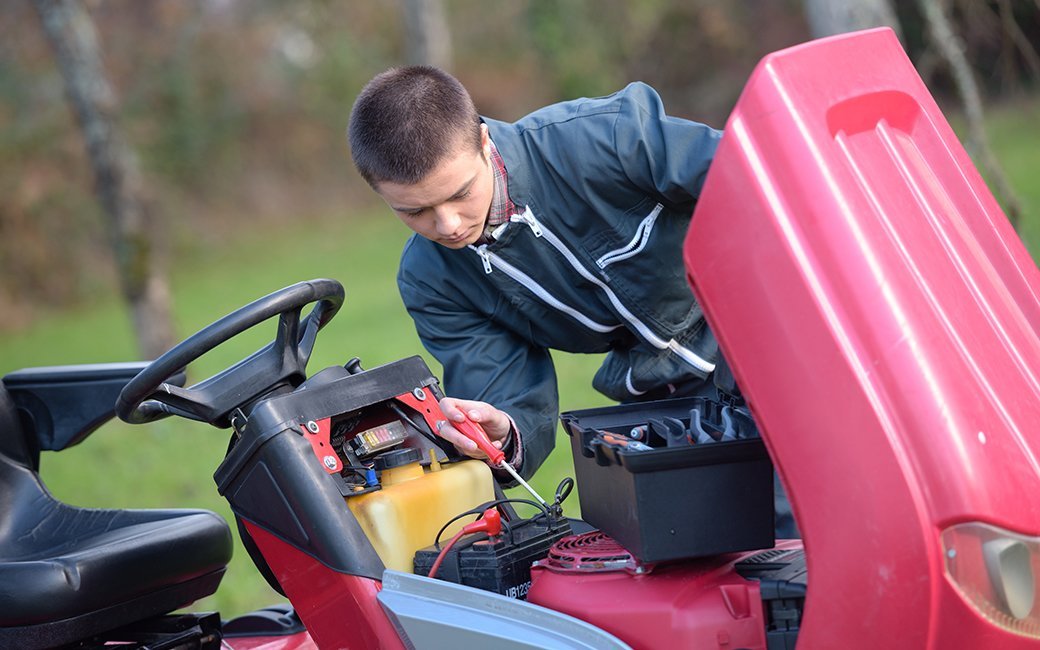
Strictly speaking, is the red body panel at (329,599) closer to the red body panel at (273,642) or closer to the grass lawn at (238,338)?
the red body panel at (273,642)

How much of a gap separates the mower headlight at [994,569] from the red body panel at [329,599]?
930 mm

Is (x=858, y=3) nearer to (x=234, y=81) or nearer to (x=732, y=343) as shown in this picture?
(x=732, y=343)

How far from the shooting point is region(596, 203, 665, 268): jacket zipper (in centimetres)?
250

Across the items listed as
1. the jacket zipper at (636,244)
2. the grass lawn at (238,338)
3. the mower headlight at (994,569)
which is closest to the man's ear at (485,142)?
the jacket zipper at (636,244)

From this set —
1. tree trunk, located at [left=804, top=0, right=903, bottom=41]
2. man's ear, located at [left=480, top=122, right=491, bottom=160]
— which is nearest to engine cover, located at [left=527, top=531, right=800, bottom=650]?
man's ear, located at [left=480, top=122, right=491, bottom=160]

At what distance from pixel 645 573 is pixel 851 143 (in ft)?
2.41

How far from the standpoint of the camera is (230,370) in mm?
2260

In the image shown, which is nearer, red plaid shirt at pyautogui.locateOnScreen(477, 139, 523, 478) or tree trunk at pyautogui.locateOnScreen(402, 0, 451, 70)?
red plaid shirt at pyautogui.locateOnScreen(477, 139, 523, 478)

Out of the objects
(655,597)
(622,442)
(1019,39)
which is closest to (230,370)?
(622,442)

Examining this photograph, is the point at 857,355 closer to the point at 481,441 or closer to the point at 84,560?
the point at 481,441

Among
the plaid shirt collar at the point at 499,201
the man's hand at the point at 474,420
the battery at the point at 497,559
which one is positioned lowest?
the battery at the point at 497,559

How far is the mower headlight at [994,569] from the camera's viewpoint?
1501 mm

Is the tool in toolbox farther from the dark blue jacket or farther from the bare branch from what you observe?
the bare branch

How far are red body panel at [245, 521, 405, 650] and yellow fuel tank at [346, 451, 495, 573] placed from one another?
9 cm
